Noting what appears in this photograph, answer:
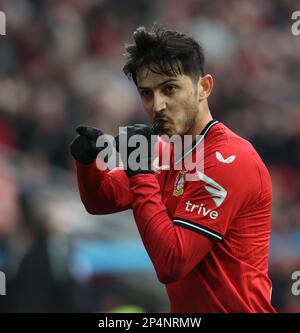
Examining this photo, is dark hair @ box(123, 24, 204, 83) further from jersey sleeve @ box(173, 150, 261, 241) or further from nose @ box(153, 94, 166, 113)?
jersey sleeve @ box(173, 150, 261, 241)

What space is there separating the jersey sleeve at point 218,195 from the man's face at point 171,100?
0.23 metres

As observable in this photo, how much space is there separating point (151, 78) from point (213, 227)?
71 centimetres

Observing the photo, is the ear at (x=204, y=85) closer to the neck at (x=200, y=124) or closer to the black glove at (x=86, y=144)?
the neck at (x=200, y=124)

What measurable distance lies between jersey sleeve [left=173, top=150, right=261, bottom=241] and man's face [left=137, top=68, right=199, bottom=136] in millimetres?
228

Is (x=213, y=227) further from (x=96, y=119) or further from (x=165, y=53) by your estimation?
(x=96, y=119)

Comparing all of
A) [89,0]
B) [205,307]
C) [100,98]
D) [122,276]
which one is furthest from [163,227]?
[89,0]

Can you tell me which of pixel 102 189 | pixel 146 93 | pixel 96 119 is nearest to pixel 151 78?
pixel 146 93

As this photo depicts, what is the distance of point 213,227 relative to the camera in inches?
136

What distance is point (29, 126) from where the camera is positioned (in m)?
8.23

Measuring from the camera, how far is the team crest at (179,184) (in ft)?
12.1

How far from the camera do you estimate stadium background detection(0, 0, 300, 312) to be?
21.0 ft

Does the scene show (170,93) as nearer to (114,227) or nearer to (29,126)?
(114,227)

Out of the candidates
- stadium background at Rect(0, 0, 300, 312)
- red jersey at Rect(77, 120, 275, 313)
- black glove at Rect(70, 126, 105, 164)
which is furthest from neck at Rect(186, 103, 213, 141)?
stadium background at Rect(0, 0, 300, 312)
